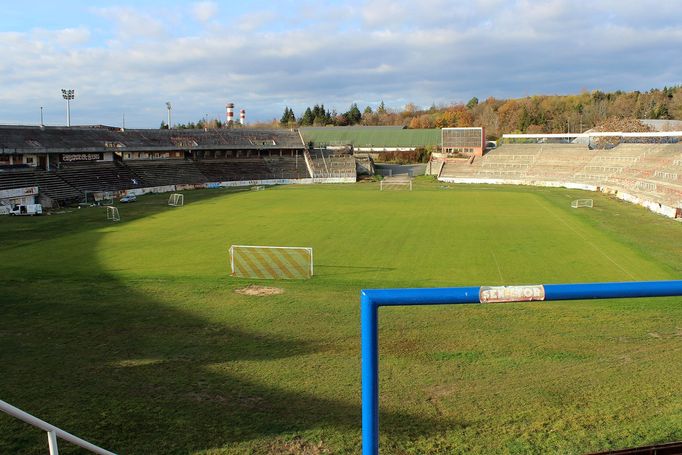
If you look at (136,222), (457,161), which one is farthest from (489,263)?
(457,161)

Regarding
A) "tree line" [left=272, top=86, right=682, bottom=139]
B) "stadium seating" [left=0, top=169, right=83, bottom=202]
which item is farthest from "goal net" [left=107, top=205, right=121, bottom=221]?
"tree line" [left=272, top=86, right=682, bottom=139]

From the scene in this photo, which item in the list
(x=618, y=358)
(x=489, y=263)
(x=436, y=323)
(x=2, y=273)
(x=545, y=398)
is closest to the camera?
(x=545, y=398)

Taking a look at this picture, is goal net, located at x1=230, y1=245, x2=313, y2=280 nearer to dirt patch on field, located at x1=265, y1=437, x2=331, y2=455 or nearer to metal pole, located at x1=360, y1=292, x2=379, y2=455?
dirt patch on field, located at x1=265, y1=437, x2=331, y2=455

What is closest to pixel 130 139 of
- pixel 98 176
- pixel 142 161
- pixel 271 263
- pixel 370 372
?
pixel 142 161

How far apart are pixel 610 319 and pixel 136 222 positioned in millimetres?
31935

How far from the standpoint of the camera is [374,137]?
362 ft

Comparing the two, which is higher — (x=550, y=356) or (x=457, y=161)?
(x=457, y=161)

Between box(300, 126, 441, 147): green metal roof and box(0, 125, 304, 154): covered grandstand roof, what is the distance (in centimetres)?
1593

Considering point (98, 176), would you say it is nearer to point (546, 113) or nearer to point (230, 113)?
point (230, 113)

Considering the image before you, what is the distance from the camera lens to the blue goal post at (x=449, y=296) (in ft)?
12.2

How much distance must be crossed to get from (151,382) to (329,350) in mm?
4189

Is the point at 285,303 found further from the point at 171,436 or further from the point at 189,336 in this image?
the point at 171,436

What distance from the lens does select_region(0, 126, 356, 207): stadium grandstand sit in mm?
53625

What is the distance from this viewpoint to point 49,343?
1392 cm
